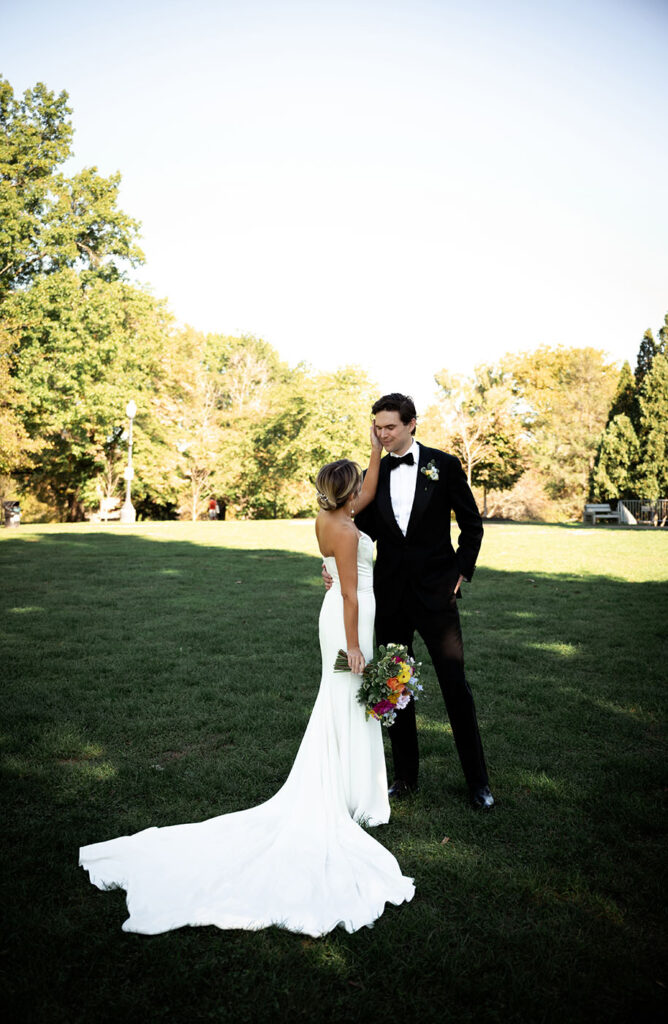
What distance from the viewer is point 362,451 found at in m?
A: 39.8

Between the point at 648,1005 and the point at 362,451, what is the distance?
123ft

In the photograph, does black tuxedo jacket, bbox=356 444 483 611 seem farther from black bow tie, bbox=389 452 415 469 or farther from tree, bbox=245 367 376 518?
tree, bbox=245 367 376 518

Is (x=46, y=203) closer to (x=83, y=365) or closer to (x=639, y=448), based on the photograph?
(x=83, y=365)

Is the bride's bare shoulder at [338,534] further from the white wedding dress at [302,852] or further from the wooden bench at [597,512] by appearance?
the wooden bench at [597,512]

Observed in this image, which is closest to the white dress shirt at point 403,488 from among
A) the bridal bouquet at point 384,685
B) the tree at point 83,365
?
the bridal bouquet at point 384,685

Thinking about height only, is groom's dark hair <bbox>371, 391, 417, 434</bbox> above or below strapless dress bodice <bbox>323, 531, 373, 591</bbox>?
above

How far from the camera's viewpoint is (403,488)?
4.61 meters

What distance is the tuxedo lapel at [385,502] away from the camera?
454 centimetres

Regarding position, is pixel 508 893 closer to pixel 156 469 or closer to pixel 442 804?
pixel 442 804

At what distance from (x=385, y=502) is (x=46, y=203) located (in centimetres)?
3410

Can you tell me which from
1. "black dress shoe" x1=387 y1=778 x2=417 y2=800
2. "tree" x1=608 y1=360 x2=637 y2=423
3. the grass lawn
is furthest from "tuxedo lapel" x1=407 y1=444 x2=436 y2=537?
"tree" x1=608 y1=360 x2=637 y2=423

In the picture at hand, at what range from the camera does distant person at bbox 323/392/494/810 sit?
4445mm

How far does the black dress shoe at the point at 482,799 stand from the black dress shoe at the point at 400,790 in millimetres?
425

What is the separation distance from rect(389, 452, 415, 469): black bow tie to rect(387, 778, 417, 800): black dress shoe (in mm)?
2107
